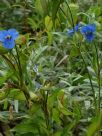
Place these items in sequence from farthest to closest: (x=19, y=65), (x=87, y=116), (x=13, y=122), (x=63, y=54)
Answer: (x=63, y=54)
(x=13, y=122)
(x=87, y=116)
(x=19, y=65)

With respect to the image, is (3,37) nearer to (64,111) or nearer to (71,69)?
(64,111)

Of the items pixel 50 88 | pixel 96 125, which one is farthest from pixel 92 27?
pixel 96 125

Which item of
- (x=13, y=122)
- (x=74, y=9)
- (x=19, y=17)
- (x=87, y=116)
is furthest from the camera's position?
(x=19, y=17)

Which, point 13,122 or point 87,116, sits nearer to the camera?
point 87,116

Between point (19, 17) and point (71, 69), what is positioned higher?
point (19, 17)

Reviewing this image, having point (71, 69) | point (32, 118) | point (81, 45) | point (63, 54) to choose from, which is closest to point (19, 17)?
point (63, 54)

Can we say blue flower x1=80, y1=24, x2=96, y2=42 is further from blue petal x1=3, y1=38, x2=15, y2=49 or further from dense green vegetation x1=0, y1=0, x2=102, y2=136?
blue petal x1=3, y1=38, x2=15, y2=49

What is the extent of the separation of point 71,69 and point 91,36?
466 millimetres

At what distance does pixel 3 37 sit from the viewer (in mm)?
1371

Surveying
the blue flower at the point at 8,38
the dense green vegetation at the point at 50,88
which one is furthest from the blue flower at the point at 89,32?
the blue flower at the point at 8,38

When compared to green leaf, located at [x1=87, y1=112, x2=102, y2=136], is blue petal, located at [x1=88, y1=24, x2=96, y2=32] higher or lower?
higher

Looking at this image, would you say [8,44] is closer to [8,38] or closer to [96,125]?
[8,38]

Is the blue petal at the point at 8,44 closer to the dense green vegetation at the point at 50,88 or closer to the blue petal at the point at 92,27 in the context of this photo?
the dense green vegetation at the point at 50,88

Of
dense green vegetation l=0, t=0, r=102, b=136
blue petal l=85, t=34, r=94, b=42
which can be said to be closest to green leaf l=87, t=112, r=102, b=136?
dense green vegetation l=0, t=0, r=102, b=136
